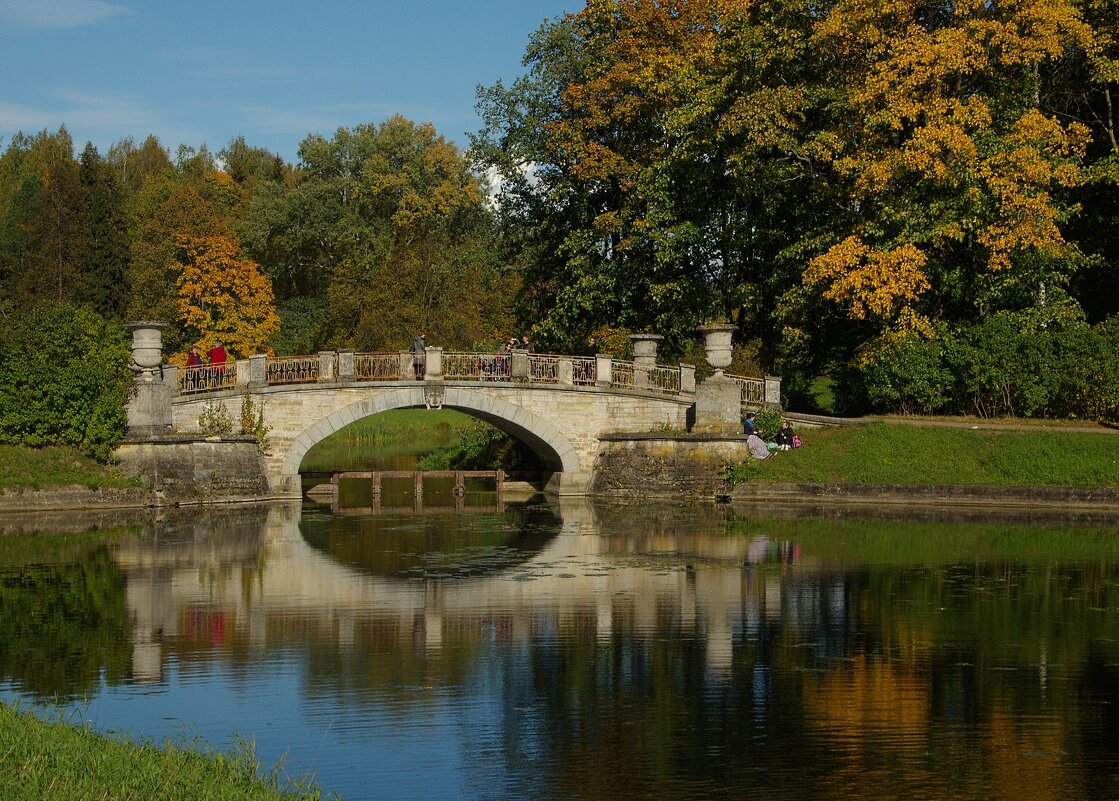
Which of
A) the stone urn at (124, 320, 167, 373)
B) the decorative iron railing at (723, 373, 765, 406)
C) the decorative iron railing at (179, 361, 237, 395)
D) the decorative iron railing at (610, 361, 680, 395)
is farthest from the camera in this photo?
the decorative iron railing at (610, 361, 680, 395)

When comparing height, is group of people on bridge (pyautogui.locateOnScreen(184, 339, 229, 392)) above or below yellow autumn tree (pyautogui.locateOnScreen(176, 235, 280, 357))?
below

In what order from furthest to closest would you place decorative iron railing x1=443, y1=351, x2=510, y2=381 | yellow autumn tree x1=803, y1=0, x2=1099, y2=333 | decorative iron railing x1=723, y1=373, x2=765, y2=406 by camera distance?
decorative iron railing x1=723, y1=373, x2=765, y2=406
decorative iron railing x1=443, y1=351, x2=510, y2=381
yellow autumn tree x1=803, y1=0, x2=1099, y2=333

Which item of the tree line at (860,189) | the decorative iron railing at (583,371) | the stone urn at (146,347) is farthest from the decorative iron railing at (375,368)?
the tree line at (860,189)

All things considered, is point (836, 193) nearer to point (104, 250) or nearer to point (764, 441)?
point (764, 441)

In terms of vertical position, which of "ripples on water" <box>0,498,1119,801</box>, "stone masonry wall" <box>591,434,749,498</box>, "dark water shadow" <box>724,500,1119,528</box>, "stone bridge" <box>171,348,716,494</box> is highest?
"stone bridge" <box>171,348,716,494</box>

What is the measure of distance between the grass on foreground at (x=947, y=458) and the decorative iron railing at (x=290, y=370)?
1046 cm

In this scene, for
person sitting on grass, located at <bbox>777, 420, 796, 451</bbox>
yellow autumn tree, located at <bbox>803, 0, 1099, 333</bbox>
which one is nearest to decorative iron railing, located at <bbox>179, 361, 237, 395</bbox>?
person sitting on grass, located at <bbox>777, 420, 796, 451</bbox>

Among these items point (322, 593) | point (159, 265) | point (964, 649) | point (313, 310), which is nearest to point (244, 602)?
point (322, 593)

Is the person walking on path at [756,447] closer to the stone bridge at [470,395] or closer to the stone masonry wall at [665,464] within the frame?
the stone masonry wall at [665,464]

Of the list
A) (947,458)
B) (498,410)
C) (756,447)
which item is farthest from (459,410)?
(947,458)

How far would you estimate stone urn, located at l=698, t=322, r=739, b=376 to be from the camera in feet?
106

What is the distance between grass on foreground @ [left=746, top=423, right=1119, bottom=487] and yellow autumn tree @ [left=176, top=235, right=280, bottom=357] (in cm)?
2632

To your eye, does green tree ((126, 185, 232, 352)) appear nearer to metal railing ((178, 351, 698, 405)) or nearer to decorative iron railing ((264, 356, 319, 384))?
decorative iron railing ((264, 356, 319, 384))

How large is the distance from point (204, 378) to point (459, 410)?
19.4 feet
